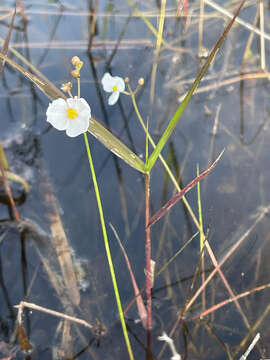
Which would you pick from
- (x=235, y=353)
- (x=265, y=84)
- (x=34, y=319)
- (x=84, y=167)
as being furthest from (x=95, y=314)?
(x=265, y=84)

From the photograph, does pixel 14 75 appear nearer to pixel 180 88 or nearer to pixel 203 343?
pixel 180 88

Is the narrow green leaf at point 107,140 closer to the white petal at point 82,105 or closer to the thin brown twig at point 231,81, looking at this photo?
the white petal at point 82,105

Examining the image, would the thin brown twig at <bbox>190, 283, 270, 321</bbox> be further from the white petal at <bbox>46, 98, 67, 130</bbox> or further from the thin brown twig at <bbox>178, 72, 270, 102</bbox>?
the thin brown twig at <bbox>178, 72, 270, 102</bbox>

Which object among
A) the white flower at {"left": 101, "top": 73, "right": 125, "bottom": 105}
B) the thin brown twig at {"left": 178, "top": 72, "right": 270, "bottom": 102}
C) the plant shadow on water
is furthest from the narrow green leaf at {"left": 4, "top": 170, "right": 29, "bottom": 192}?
the thin brown twig at {"left": 178, "top": 72, "right": 270, "bottom": 102}

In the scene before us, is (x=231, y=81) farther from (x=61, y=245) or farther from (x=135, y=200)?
(x=61, y=245)

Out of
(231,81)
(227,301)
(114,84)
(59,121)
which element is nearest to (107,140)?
(59,121)

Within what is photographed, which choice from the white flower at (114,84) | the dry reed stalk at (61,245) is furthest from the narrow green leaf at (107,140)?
the dry reed stalk at (61,245)
